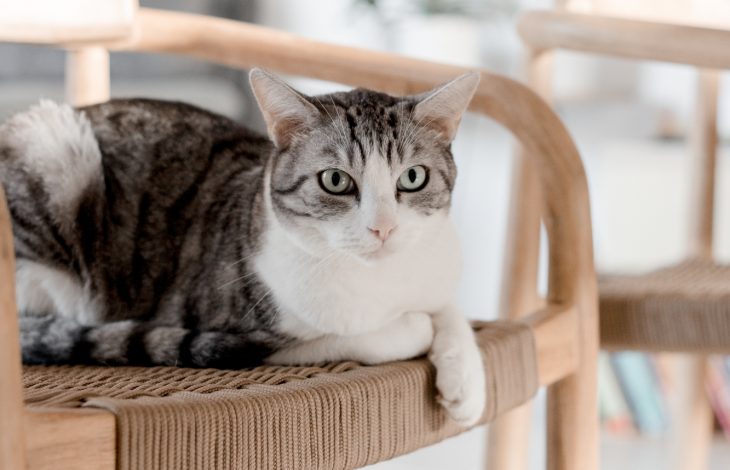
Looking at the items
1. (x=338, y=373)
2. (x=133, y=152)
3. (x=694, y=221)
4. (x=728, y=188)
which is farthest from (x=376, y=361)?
(x=728, y=188)

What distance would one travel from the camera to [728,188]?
236cm

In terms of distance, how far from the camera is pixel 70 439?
750 millimetres

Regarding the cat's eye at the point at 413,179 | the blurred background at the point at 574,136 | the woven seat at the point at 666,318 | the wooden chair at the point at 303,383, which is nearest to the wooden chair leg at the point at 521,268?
the woven seat at the point at 666,318

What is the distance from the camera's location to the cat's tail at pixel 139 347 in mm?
985

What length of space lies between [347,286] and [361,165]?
119mm

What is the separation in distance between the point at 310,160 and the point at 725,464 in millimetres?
1512

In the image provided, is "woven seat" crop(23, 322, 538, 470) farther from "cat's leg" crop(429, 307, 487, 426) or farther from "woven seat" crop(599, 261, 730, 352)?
"woven seat" crop(599, 261, 730, 352)

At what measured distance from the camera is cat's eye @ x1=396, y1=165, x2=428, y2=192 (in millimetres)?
995

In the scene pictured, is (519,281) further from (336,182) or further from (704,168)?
(336,182)

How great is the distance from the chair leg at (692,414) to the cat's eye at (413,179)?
78cm

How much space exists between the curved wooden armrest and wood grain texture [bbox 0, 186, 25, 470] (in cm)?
85

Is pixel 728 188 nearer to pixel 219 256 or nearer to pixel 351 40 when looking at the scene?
pixel 351 40

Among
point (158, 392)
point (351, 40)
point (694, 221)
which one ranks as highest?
point (351, 40)

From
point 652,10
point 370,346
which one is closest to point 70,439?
point 370,346
